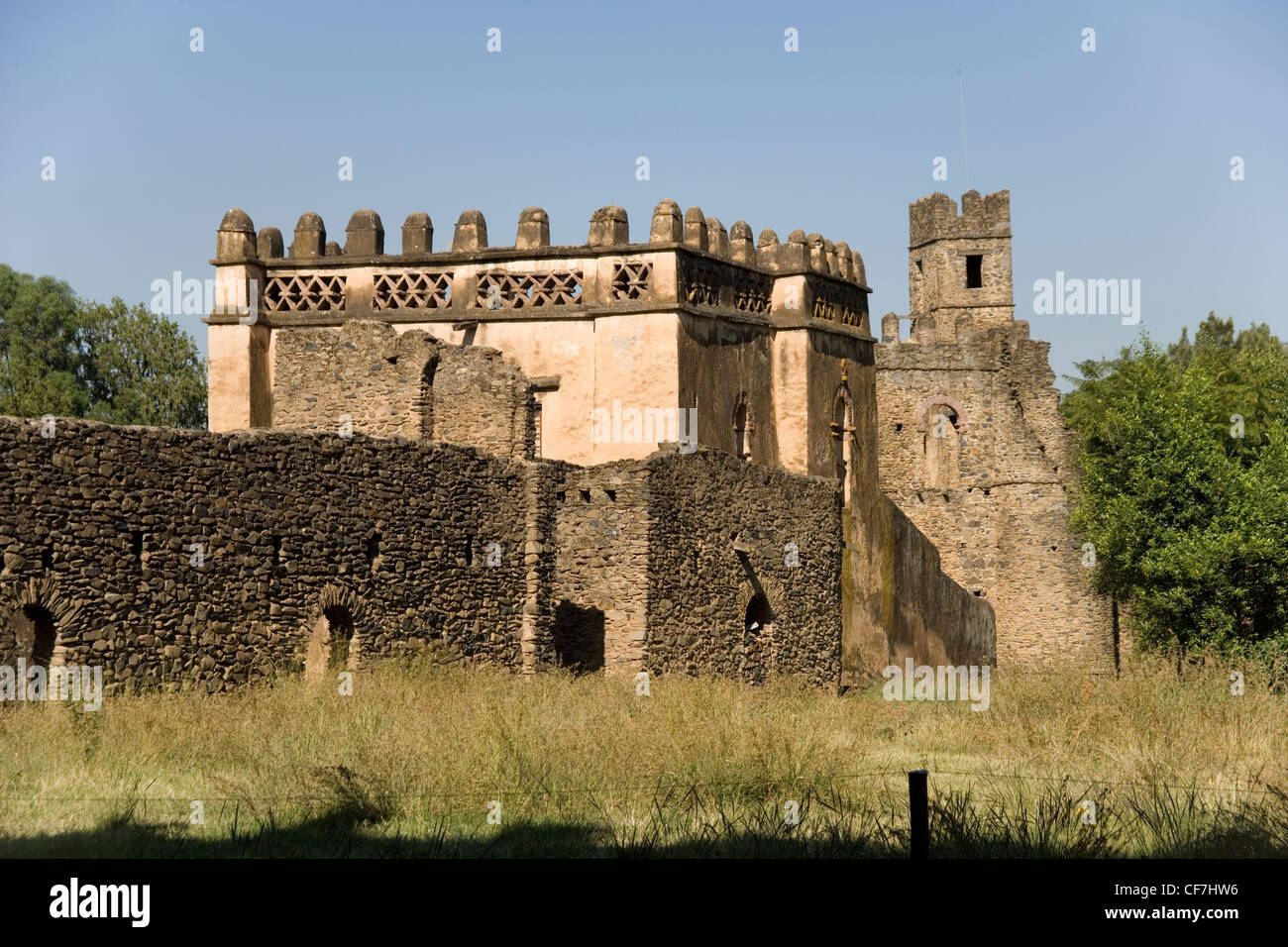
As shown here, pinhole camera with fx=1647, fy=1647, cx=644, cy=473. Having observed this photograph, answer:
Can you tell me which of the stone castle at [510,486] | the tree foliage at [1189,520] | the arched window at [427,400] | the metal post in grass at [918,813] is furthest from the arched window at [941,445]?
the metal post in grass at [918,813]

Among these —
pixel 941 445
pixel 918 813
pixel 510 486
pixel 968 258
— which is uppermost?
pixel 968 258

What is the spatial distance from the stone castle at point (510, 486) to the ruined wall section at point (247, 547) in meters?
0.03

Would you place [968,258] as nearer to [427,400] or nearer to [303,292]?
[303,292]

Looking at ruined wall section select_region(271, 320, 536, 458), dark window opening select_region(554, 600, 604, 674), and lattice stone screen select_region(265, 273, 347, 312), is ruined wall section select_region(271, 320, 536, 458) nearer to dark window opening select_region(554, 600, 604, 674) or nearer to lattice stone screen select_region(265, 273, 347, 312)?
dark window opening select_region(554, 600, 604, 674)

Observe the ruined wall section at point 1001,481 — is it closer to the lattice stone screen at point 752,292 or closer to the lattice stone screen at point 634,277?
the lattice stone screen at point 752,292

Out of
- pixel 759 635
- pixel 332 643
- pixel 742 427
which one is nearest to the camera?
pixel 332 643

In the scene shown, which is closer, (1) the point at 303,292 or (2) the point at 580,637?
(2) the point at 580,637

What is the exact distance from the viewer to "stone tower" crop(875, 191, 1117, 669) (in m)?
36.3

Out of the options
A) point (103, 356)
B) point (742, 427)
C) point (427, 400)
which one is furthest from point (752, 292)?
point (103, 356)

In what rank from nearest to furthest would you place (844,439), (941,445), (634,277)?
(634,277), (844,439), (941,445)

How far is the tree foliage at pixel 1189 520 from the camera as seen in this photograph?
96.2ft

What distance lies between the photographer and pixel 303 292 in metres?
24.8

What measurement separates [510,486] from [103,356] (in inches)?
1223

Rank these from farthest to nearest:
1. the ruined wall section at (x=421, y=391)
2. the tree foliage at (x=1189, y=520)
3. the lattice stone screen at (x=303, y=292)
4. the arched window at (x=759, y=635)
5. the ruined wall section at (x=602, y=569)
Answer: the tree foliage at (x=1189, y=520)
the lattice stone screen at (x=303, y=292)
the arched window at (x=759, y=635)
the ruined wall section at (x=421, y=391)
the ruined wall section at (x=602, y=569)
